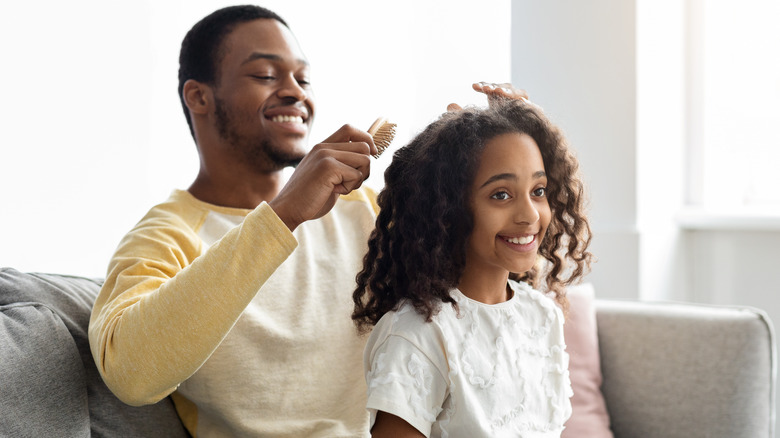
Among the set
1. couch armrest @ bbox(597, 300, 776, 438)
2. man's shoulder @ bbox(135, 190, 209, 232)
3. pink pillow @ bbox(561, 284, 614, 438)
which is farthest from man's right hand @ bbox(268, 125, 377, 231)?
couch armrest @ bbox(597, 300, 776, 438)

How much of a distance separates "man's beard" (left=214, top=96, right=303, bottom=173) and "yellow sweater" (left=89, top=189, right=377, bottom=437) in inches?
4.6

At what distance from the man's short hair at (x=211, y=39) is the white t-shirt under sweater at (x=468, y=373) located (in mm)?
727

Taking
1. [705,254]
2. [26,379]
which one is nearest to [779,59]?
[705,254]

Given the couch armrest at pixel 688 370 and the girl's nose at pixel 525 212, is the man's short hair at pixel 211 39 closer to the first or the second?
the girl's nose at pixel 525 212

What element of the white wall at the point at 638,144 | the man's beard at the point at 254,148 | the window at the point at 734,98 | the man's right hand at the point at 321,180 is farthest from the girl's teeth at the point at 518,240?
the window at the point at 734,98

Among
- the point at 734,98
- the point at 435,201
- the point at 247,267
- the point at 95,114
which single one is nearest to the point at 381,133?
the point at 435,201

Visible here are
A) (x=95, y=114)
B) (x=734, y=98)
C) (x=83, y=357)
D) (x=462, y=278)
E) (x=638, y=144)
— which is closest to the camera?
(x=462, y=278)

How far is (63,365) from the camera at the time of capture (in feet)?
4.16

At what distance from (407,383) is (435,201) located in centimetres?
25

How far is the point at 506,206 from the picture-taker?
1.09m

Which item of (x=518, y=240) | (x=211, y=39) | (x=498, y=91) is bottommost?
(x=518, y=240)

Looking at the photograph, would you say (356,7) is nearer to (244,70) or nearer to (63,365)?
(244,70)

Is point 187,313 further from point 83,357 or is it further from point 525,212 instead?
point 525,212

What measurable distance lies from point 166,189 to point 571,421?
4.36 feet
